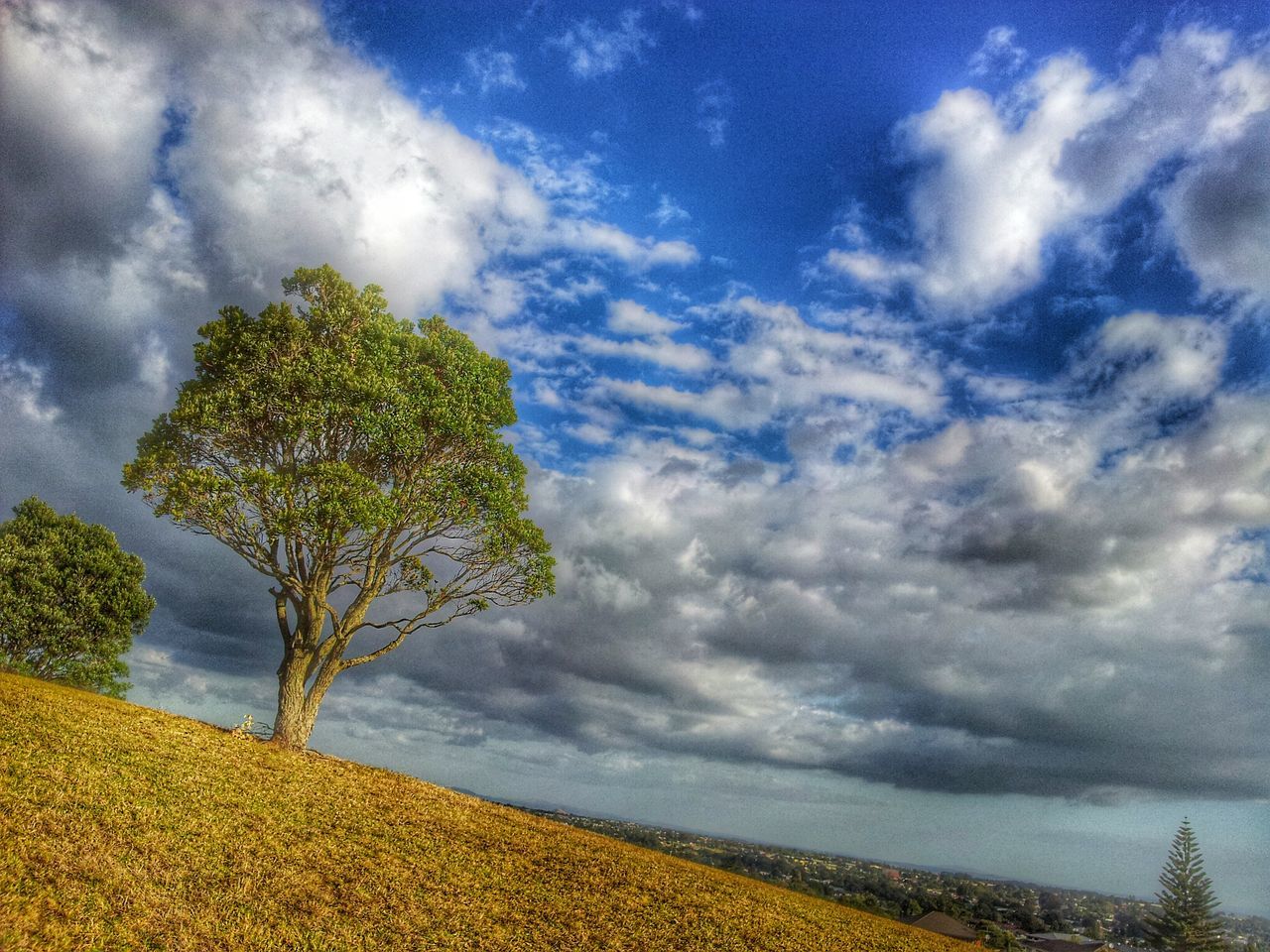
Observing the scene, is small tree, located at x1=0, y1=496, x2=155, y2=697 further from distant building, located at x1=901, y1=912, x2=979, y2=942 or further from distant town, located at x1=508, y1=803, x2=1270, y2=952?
distant building, located at x1=901, y1=912, x2=979, y2=942

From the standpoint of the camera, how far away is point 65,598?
44.1m

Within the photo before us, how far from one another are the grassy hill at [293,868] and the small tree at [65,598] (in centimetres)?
2553

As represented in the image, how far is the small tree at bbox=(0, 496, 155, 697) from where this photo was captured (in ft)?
140

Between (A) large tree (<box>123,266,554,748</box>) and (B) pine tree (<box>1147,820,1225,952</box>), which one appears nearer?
(A) large tree (<box>123,266,554,748</box>)

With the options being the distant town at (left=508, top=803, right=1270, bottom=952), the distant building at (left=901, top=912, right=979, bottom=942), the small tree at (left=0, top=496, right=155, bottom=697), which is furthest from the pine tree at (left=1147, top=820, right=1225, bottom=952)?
the small tree at (left=0, top=496, right=155, bottom=697)

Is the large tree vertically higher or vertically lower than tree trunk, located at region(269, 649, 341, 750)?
higher

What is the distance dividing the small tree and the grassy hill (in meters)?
25.5

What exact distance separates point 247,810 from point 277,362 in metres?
16.2

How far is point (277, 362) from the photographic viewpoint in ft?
85.8

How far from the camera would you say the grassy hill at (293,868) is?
1070 centimetres

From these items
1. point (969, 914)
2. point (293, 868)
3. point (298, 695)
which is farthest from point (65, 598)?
point (969, 914)

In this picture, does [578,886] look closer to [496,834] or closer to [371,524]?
[496,834]

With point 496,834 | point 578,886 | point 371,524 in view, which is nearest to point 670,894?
point 578,886

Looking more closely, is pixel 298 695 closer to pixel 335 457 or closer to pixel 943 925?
pixel 335 457
